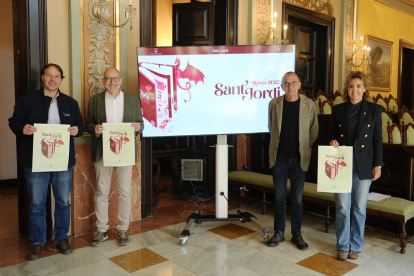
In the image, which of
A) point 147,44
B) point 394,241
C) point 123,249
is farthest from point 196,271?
point 147,44

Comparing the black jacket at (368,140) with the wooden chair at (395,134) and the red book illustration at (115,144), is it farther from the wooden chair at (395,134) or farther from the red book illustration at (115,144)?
the red book illustration at (115,144)

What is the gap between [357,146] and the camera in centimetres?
286

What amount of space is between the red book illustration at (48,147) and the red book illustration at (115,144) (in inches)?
18.2

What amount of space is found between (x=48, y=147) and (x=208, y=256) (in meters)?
1.54

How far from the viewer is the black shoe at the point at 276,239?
328 centimetres

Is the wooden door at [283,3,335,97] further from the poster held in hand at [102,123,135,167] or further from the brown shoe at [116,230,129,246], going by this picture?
the brown shoe at [116,230,129,246]

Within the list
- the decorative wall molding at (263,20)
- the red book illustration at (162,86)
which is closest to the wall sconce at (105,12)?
the red book illustration at (162,86)

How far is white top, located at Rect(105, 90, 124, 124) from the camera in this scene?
10.9ft

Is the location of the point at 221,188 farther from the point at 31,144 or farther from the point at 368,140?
the point at 31,144

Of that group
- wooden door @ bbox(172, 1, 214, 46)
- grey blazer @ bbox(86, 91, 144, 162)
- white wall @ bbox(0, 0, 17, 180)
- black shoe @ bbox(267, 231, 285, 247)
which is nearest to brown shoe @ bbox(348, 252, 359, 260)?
black shoe @ bbox(267, 231, 285, 247)

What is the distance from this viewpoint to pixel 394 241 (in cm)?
342

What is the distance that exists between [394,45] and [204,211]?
6.85 m

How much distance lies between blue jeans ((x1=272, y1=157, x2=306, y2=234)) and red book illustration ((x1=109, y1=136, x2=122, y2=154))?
1351 mm

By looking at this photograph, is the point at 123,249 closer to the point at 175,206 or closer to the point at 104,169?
the point at 104,169
